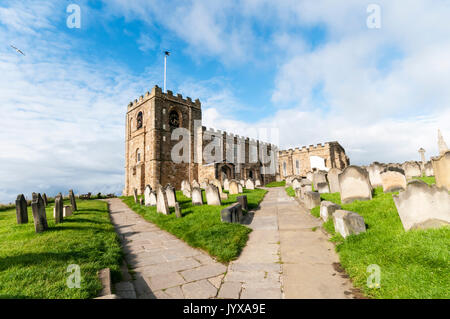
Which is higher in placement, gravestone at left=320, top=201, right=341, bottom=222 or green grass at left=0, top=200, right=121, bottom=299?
gravestone at left=320, top=201, right=341, bottom=222

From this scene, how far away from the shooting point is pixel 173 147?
2500cm

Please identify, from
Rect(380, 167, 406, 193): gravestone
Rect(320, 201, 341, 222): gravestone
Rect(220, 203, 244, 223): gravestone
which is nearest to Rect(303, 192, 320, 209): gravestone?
Rect(320, 201, 341, 222): gravestone

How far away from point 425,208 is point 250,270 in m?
3.52

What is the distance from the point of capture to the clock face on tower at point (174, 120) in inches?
1019

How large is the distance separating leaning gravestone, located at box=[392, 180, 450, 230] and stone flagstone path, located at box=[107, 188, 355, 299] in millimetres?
1519

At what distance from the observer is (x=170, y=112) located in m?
26.1

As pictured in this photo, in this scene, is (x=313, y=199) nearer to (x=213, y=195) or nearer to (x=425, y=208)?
(x=425, y=208)

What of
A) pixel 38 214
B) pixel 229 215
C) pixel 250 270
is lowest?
pixel 250 270

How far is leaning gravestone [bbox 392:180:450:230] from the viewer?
3.88 meters

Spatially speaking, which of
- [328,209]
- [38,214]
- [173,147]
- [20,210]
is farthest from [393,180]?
[173,147]

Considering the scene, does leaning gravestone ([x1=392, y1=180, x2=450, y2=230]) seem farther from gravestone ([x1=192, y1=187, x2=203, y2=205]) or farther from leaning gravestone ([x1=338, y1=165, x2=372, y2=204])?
gravestone ([x1=192, y1=187, x2=203, y2=205])

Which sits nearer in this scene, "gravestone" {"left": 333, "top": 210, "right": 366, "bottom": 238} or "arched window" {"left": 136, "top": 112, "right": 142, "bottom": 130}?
"gravestone" {"left": 333, "top": 210, "right": 366, "bottom": 238}

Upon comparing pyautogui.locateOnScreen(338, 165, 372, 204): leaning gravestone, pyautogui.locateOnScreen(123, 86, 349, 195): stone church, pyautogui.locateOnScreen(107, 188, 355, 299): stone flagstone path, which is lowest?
pyautogui.locateOnScreen(107, 188, 355, 299): stone flagstone path

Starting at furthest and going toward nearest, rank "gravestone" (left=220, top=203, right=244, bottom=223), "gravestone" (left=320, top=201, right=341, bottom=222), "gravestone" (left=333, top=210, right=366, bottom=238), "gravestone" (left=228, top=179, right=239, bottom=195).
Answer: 1. "gravestone" (left=228, top=179, right=239, bottom=195)
2. "gravestone" (left=220, top=203, right=244, bottom=223)
3. "gravestone" (left=320, top=201, right=341, bottom=222)
4. "gravestone" (left=333, top=210, right=366, bottom=238)
